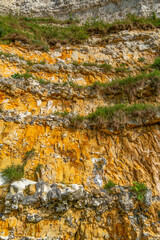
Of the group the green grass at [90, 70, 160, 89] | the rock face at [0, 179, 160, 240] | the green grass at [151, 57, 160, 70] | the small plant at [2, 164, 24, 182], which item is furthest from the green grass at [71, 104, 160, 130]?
the green grass at [151, 57, 160, 70]

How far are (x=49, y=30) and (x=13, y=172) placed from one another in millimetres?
8425

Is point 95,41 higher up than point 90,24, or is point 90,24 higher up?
point 90,24

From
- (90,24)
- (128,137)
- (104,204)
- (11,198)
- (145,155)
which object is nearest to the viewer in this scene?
(11,198)

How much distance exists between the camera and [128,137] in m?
4.62

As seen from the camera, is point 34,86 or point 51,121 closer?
point 51,121

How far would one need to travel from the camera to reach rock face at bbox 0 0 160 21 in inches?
374

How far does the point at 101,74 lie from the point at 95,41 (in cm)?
264

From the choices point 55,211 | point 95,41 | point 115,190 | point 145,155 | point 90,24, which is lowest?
point 55,211

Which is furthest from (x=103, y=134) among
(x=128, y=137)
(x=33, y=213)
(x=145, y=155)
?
(x=33, y=213)

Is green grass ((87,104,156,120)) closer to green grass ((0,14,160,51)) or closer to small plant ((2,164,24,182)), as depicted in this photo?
small plant ((2,164,24,182))

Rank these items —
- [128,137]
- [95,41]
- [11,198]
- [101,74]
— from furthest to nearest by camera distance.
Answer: [95,41] → [101,74] → [128,137] → [11,198]

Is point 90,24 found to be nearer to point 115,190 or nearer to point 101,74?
point 101,74

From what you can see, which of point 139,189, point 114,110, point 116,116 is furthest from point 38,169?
point 114,110

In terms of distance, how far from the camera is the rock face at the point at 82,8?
374 inches
